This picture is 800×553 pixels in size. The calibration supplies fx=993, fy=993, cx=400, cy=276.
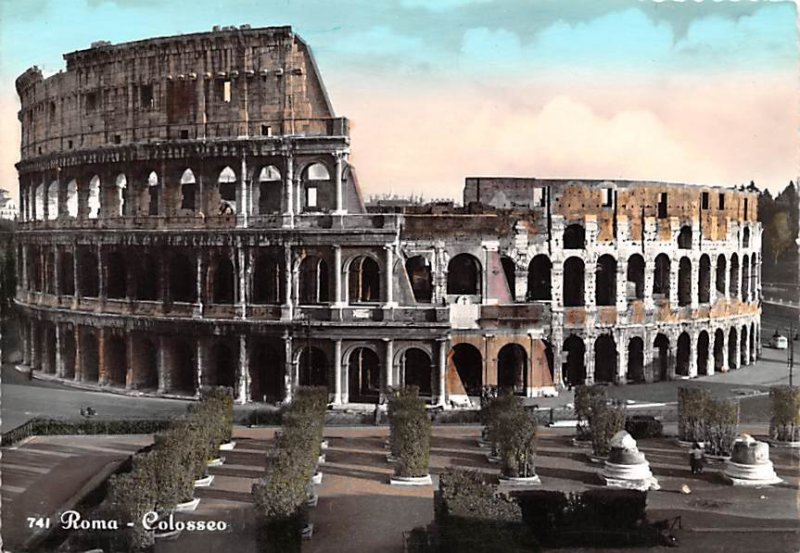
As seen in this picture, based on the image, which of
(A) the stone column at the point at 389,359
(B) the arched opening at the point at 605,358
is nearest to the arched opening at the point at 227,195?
(A) the stone column at the point at 389,359

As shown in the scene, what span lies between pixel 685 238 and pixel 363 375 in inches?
691

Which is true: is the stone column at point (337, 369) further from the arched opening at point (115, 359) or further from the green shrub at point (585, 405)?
the arched opening at point (115, 359)

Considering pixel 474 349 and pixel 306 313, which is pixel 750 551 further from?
pixel 306 313

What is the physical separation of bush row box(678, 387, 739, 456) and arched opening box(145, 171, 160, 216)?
18693mm

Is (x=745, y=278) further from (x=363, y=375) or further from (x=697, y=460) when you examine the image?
(x=363, y=375)

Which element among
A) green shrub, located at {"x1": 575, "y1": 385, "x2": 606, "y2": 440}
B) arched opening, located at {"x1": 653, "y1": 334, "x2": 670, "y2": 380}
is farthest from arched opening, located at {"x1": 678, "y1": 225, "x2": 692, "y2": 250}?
green shrub, located at {"x1": 575, "y1": 385, "x2": 606, "y2": 440}

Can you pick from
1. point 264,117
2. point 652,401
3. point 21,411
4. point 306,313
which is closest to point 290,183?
point 264,117

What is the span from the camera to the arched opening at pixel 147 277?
33.4m

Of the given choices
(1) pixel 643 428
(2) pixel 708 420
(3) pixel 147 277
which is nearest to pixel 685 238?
(1) pixel 643 428

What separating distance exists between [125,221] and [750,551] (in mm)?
23035

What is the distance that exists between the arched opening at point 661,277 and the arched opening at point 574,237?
378 cm

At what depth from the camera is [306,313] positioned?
101ft

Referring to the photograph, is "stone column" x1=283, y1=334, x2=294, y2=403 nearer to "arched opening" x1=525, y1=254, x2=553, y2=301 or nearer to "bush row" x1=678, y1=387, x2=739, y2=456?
"arched opening" x1=525, y1=254, x2=553, y2=301

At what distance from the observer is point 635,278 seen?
40.3m
